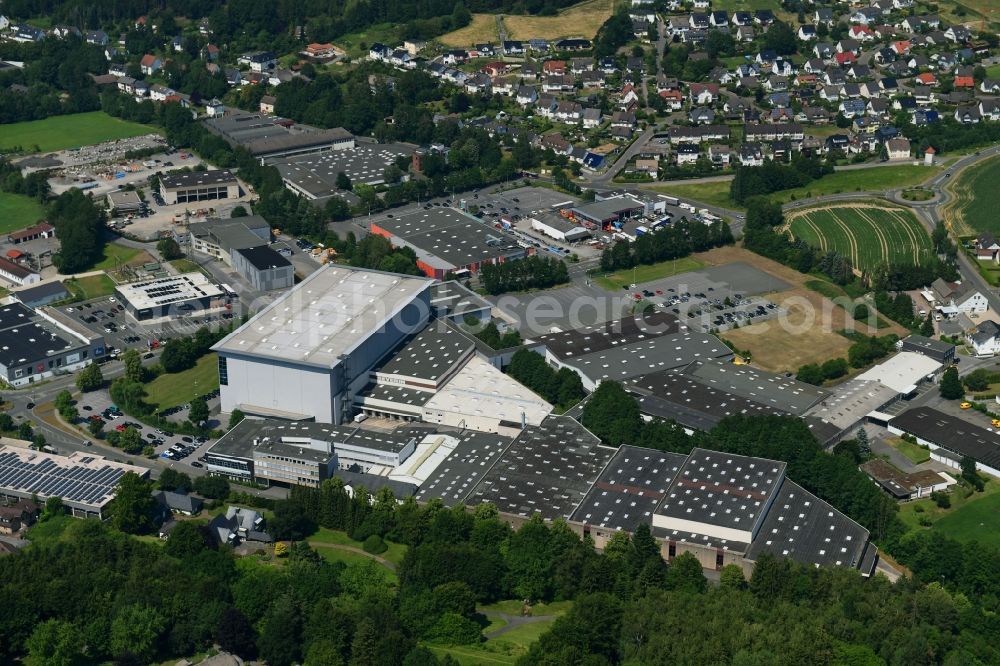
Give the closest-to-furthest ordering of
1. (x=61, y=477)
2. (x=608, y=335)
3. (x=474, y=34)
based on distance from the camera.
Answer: (x=61, y=477) < (x=608, y=335) < (x=474, y=34)

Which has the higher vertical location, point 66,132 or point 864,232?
point 864,232

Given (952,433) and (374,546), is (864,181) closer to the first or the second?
(952,433)

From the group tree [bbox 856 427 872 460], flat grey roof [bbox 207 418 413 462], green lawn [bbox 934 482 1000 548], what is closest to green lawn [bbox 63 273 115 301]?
flat grey roof [bbox 207 418 413 462]

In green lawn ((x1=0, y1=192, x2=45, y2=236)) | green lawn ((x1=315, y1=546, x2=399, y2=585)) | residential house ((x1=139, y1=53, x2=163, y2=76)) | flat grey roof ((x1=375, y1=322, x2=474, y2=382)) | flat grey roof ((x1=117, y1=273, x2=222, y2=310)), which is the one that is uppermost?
flat grey roof ((x1=375, y1=322, x2=474, y2=382))

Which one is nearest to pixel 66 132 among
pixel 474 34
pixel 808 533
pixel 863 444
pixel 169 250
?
pixel 169 250

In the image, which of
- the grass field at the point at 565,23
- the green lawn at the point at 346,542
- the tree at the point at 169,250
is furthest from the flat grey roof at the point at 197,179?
the green lawn at the point at 346,542

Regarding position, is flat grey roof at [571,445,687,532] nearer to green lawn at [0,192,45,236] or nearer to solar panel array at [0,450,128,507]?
solar panel array at [0,450,128,507]
